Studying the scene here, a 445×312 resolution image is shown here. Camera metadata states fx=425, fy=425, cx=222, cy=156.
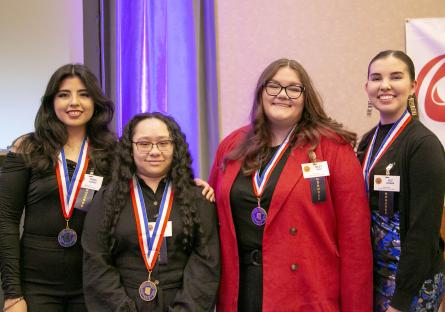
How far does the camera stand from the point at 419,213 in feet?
5.50

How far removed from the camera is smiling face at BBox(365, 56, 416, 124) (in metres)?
1.91

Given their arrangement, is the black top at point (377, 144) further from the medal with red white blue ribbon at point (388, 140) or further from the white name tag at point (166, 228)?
the white name tag at point (166, 228)

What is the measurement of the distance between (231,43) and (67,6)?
146cm

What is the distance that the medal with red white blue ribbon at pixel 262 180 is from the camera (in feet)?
5.92

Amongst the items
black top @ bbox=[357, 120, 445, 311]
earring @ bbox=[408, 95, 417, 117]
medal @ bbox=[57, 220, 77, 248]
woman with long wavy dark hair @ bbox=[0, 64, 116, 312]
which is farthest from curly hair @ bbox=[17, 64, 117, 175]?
earring @ bbox=[408, 95, 417, 117]

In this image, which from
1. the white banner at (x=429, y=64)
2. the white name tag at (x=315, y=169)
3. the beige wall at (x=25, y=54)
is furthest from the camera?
the beige wall at (x=25, y=54)

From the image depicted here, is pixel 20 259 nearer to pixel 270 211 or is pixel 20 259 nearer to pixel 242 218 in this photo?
pixel 242 218

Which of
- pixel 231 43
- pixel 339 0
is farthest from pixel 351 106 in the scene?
pixel 231 43

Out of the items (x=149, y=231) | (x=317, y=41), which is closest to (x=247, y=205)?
(x=149, y=231)

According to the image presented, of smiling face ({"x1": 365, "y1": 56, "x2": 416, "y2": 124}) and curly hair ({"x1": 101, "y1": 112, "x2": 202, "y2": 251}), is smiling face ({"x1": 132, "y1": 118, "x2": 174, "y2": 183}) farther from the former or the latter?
smiling face ({"x1": 365, "y1": 56, "x2": 416, "y2": 124})

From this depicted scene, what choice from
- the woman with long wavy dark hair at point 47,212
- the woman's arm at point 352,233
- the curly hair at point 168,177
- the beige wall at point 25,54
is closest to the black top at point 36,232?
the woman with long wavy dark hair at point 47,212

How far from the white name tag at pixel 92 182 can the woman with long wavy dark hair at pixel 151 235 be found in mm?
138

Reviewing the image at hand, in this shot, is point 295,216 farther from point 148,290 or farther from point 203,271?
point 148,290

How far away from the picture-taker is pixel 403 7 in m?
3.36
